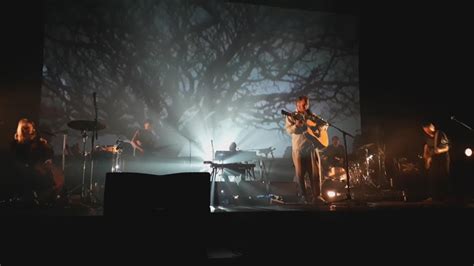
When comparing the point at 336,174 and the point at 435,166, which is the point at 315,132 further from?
the point at 435,166

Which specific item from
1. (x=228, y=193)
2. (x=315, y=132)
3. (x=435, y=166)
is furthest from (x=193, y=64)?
(x=435, y=166)

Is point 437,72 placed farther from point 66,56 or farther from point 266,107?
point 66,56

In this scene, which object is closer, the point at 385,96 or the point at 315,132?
the point at 315,132

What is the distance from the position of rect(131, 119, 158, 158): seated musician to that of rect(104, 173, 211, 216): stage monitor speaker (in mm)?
4794

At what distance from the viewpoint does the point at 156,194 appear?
5.48 feet

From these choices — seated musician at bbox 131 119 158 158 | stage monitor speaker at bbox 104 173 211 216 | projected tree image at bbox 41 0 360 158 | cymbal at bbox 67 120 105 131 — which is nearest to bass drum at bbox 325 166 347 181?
projected tree image at bbox 41 0 360 158

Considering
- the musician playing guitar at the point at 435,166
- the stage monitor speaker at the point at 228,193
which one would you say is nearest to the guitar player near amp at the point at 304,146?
the stage monitor speaker at the point at 228,193

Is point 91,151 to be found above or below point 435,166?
above

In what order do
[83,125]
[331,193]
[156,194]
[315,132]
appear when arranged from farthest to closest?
[331,193] → [315,132] → [83,125] → [156,194]

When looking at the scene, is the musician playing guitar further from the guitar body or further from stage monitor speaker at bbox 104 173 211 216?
stage monitor speaker at bbox 104 173 211 216

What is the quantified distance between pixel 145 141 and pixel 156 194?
5220 mm

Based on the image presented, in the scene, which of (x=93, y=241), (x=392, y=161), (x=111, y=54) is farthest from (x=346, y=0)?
(x=93, y=241)

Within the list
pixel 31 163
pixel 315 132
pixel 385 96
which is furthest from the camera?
pixel 385 96

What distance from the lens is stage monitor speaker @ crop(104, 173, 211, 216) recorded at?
1.64 metres
